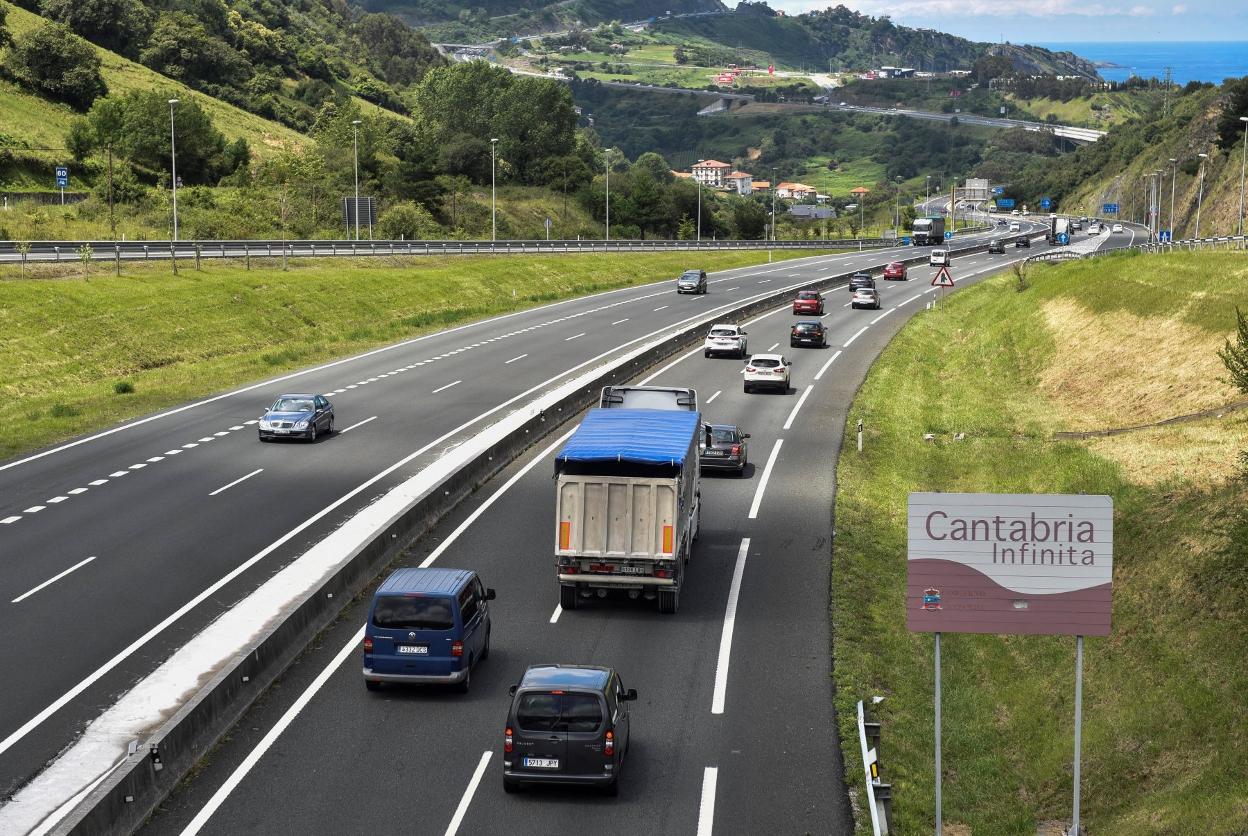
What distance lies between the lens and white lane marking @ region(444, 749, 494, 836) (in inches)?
748

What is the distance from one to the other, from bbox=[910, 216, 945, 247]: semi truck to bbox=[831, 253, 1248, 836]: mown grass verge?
9575 centimetres

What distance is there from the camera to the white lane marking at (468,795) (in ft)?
62.3

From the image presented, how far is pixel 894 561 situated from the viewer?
34.8 m

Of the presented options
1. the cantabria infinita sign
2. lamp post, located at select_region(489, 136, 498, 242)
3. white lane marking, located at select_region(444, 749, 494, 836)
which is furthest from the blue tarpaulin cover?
lamp post, located at select_region(489, 136, 498, 242)

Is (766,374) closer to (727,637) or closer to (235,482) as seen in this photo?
(235,482)

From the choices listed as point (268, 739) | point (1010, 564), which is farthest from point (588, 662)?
point (1010, 564)

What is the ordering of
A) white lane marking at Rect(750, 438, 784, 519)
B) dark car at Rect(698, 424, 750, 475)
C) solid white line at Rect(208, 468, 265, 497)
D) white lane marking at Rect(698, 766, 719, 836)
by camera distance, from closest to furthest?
1. white lane marking at Rect(698, 766, 719, 836)
2. solid white line at Rect(208, 468, 265, 497)
3. white lane marking at Rect(750, 438, 784, 519)
4. dark car at Rect(698, 424, 750, 475)

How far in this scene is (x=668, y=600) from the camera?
29.1 m

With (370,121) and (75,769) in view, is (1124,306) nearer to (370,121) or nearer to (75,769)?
(75,769)

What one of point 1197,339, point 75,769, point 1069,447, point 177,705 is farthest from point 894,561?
point 1197,339

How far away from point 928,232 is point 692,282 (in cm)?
6387

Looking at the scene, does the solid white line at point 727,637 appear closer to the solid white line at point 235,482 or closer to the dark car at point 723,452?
the dark car at point 723,452

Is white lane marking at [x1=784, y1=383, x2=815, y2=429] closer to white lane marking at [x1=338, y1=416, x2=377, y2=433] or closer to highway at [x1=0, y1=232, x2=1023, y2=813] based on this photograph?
highway at [x1=0, y1=232, x2=1023, y2=813]

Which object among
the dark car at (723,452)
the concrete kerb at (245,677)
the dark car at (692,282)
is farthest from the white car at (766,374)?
the dark car at (692,282)
